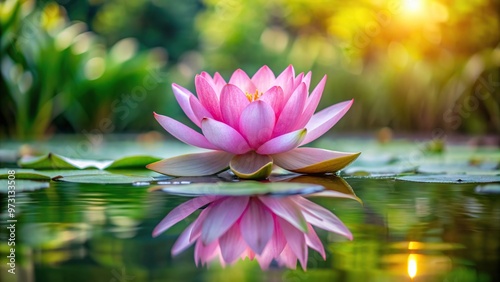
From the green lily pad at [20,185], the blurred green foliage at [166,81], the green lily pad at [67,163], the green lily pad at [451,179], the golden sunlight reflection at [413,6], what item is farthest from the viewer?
the golden sunlight reflection at [413,6]

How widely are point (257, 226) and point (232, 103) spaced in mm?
470

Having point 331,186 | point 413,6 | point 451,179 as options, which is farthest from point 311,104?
point 413,6

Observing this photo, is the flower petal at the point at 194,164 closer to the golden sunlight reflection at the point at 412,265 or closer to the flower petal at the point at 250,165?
the flower petal at the point at 250,165

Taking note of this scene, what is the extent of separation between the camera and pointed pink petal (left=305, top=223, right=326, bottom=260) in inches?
19.8

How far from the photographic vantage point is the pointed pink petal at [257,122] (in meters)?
1.02

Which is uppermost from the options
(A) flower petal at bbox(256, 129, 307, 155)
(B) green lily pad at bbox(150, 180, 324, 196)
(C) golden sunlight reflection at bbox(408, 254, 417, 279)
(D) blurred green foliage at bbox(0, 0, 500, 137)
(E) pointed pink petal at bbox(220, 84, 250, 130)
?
(D) blurred green foliage at bbox(0, 0, 500, 137)

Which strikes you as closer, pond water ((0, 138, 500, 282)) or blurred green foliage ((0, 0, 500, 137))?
pond water ((0, 138, 500, 282))

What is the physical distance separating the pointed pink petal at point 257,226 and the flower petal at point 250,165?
0.87 ft

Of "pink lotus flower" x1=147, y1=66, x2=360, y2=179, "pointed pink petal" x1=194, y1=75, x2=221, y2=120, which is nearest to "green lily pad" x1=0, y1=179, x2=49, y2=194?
"pink lotus flower" x1=147, y1=66, x2=360, y2=179

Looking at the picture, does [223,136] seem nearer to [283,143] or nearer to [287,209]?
[283,143]

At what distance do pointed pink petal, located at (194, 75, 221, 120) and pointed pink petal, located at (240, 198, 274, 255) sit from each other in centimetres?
37

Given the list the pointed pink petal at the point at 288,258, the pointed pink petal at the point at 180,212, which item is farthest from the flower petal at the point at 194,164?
the pointed pink petal at the point at 288,258

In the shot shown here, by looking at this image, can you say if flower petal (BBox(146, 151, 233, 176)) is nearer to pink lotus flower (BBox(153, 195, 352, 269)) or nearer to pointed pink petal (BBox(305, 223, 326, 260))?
pink lotus flower (BBox(153, 195, 352, 269))

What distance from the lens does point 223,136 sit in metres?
1.05
